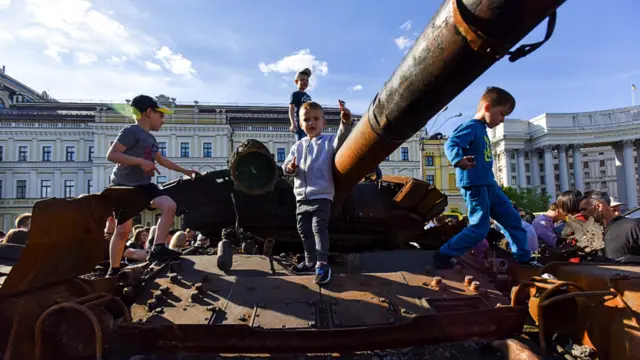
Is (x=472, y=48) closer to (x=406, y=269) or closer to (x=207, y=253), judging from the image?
(x=406, y=269)

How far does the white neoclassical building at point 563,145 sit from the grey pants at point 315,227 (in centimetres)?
7423

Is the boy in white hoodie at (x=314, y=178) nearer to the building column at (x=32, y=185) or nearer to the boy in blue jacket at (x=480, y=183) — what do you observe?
the boy in blue jacket at (x=480, y=183)

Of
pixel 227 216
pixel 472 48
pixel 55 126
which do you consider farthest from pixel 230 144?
pixel 472 48

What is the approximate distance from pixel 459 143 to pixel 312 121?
126cm

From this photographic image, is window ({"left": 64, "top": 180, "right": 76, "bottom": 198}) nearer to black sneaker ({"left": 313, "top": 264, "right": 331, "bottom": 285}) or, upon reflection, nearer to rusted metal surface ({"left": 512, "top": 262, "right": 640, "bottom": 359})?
black sneaker ({"left": 313, "top": 264, "right": 331, "bottom": 285})

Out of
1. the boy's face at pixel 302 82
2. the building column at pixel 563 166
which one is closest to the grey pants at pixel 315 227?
the boy's face at pixel 302 82

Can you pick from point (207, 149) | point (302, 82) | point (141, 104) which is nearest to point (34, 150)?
point (207, 149)

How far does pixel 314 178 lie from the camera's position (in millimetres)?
4254

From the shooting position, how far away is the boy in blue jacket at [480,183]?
419cm

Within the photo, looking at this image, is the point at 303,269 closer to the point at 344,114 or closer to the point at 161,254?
the point at 161,254

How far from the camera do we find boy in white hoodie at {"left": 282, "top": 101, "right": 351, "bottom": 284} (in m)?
4.09

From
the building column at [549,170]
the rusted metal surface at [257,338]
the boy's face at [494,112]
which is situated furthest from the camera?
the building column at [549,170]

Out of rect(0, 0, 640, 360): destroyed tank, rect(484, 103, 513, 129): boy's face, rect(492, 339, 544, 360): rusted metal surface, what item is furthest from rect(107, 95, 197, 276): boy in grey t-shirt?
rect(484, 103, 513, 129): boy's face

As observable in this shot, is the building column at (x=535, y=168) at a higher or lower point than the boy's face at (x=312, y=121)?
higher
